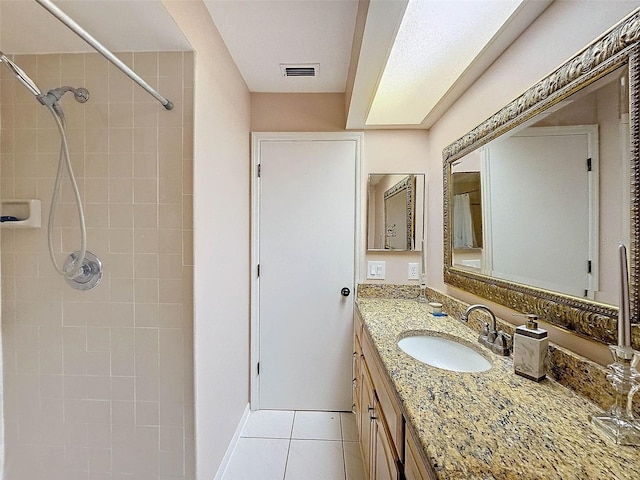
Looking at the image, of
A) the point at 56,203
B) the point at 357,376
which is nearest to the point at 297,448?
the point at 357,376

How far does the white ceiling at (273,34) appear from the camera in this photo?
1.08m

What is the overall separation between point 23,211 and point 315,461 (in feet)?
6.72

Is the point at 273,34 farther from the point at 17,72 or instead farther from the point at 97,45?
the point at 17,72

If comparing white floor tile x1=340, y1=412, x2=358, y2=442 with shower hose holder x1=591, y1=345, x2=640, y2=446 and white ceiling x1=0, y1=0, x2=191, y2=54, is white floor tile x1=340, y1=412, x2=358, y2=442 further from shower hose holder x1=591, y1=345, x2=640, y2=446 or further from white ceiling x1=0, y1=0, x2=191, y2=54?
white ceiling x1=0, y1=0, x2=191, y2=54

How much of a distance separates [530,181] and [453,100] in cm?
92

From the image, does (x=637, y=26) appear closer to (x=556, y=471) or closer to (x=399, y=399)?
(x=556, y=471)

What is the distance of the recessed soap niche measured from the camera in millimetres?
1282

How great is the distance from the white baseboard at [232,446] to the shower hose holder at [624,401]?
68.0 inches

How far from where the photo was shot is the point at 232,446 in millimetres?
1865

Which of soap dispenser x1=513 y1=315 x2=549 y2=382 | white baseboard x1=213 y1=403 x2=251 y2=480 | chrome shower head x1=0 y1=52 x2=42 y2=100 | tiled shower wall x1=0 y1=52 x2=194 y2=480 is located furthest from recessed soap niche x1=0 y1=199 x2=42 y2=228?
soap dispenser x1=513 y1=315 x2=549 y2=382

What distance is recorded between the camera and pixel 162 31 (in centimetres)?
116

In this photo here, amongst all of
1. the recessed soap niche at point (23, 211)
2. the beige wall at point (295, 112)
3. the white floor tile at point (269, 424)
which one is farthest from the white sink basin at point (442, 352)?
the recessed soap niche at point (23, 211)

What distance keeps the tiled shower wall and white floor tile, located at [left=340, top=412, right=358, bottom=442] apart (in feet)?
3.62

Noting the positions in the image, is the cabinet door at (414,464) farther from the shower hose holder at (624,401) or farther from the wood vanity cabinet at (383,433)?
the shower hose holder at (624,401)
